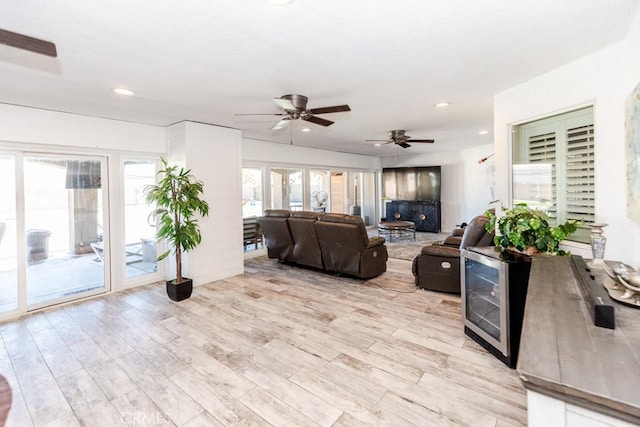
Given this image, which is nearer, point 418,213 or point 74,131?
point 74,131

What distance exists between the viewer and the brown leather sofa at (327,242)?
4.36m

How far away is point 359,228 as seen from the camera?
424 centimetres

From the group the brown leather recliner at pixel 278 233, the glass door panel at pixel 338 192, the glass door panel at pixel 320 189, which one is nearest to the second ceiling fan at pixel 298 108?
the brown leather recliner at pixel 278 233

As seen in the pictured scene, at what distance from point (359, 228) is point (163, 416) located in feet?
9.84

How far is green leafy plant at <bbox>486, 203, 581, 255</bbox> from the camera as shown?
2.33m

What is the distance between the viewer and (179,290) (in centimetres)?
396

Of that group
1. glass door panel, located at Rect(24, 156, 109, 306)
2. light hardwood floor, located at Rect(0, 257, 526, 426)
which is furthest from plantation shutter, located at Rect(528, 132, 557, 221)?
glass door panel, located at Rect(24, 156, 109, 306)

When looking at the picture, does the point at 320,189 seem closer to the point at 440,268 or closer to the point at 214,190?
the point at 214,190

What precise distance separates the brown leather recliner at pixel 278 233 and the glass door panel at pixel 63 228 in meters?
2.44

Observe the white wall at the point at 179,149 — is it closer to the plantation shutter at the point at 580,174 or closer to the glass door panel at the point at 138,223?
the glass door panel at the point at 138,223

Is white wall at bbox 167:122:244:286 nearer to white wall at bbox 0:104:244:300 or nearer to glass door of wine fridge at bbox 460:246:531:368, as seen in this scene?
white wall at bbox 0:104:244:300

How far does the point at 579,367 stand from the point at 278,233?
472 cm

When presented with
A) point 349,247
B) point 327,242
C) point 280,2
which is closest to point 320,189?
point 327,242

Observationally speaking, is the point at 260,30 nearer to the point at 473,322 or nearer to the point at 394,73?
→ the point at 394,73
